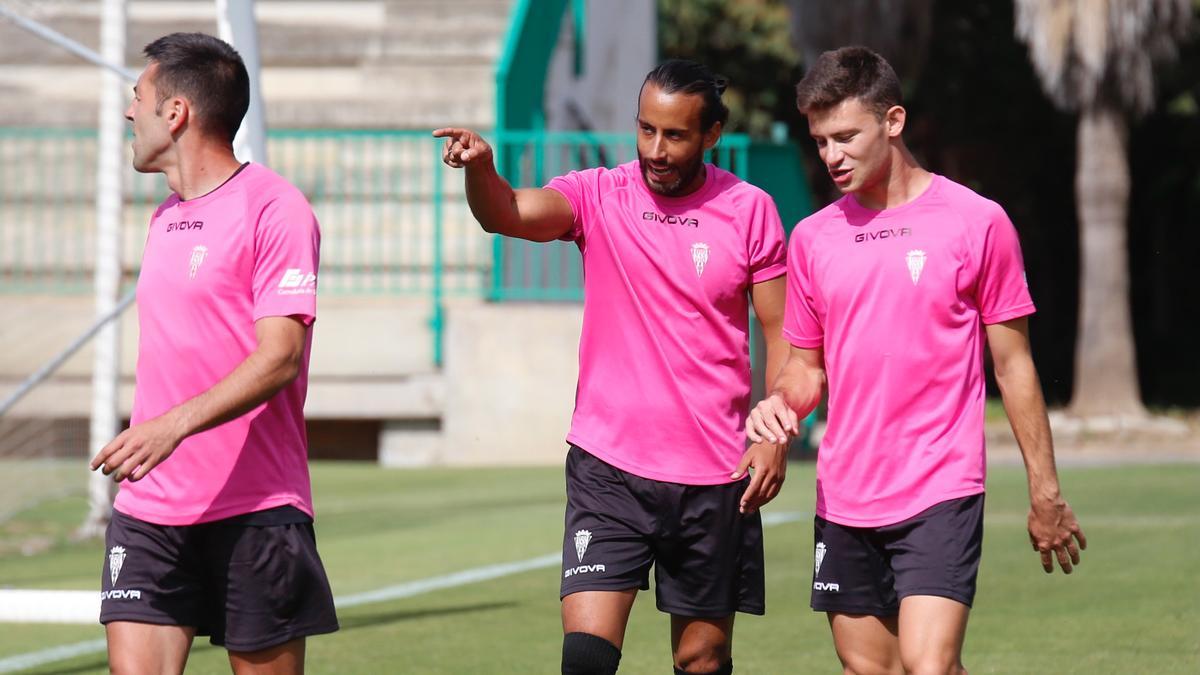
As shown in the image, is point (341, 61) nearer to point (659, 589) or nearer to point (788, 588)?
point (788, 588)

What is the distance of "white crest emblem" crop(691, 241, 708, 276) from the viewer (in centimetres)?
579

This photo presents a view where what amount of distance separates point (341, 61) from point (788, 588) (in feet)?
44.1

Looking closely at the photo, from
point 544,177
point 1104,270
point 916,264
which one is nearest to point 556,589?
point 916,264

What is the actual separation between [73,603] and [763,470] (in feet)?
10.9

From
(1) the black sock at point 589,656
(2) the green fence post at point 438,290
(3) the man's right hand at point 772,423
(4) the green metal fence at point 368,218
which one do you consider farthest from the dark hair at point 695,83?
(4) the green metal fence at point 368,218

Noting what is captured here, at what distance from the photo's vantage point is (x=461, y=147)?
5.27 meters

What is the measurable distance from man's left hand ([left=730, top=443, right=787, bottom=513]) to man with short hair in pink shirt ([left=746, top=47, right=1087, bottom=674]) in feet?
0.44

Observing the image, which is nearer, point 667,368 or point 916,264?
point 916,264

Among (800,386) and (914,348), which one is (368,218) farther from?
(914,348)

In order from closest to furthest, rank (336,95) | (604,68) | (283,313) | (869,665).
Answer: (283,313), (869,665), (336,95), (604,68)

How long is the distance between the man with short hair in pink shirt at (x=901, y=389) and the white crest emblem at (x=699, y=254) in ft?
1.27

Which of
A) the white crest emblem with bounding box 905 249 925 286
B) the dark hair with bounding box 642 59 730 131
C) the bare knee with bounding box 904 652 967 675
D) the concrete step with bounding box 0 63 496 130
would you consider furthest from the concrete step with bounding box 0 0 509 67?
the bare knee with bounding box 904 652 967 675

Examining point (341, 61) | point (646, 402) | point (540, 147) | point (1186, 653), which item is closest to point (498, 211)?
point (646, 402)

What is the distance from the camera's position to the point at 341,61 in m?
22.1
